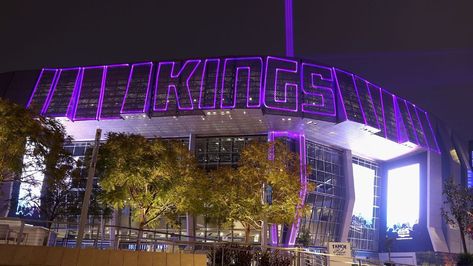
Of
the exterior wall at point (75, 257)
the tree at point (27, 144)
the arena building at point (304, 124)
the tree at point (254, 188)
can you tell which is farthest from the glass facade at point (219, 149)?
the exterior wall at point (75, 257)

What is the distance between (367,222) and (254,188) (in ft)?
123

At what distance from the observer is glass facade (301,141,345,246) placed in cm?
5994

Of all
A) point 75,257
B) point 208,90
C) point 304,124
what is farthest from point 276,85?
point 75,257

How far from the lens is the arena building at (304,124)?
53094 millimetres

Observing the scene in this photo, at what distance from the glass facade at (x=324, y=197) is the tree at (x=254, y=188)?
2247 cm

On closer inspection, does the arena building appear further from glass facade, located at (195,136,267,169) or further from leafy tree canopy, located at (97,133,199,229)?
leafy tree canopy, located at (97,133,199,229)

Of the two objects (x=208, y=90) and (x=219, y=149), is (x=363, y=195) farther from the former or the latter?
(x=208, y=90)

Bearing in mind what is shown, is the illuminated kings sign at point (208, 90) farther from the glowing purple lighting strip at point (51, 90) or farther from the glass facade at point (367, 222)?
the glass facade at point (367, 222)

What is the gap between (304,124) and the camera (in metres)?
54.6

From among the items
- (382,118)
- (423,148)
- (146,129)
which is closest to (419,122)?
(423,148)

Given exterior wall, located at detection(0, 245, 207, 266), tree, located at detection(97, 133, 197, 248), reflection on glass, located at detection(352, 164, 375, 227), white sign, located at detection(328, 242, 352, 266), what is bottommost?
exterior wall, located at detection(0, 245, 207, 266)

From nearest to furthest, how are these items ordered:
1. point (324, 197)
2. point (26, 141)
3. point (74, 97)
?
point (26, 141) < point (74, 97) < point (324, 197)

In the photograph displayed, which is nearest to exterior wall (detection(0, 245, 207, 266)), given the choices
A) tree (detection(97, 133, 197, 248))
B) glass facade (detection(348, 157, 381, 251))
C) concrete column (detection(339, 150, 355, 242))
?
tree (detection(97, 133, 197, 248))

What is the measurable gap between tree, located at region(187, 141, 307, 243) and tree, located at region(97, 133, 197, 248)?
2462 millimetres
